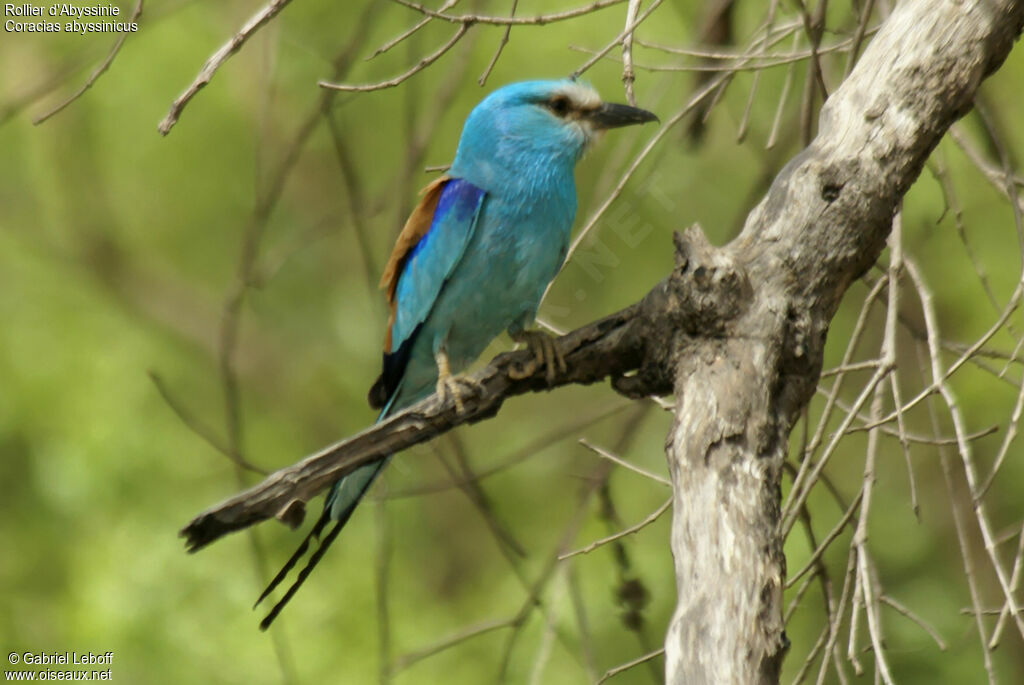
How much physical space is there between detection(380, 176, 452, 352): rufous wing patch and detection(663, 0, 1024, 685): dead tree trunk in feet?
4.18

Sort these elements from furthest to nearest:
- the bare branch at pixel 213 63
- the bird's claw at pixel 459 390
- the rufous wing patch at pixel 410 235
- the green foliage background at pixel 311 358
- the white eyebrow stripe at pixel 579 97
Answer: the green foliage background at pixel 311 358 → the white eyebrow stripe at pixel 579 97 → the rufous wing patch at pixel 410 235 → the bird's claw at pixel 459 390 → the bare branch at pixel 213 63

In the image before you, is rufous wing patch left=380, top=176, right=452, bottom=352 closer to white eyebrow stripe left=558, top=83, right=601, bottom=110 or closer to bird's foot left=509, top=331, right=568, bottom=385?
white eyebrow stripe left=558, top=83, right=601, bottom=110

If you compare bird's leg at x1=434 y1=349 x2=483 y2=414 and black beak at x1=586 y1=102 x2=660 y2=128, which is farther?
black beak at x1=586 y1=102 x2=660 y2=128

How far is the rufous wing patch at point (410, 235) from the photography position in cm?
334

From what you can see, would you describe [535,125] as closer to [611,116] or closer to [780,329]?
[611,116]

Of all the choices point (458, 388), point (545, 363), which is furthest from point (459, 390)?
point (545, 363)

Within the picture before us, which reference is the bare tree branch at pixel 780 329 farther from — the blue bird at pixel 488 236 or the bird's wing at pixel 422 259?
the bird's wing at pixel 422 259

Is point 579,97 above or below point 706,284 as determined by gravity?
above

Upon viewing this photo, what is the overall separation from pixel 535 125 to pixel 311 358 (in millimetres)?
3198

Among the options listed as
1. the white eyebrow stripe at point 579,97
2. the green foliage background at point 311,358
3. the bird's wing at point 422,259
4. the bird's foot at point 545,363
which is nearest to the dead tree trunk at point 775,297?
the bird's foot at point 545,363

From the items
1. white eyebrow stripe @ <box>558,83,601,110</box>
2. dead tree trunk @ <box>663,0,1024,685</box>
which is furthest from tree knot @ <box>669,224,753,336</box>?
white eyebrow stripe @ <box>558,83,601,110</box>

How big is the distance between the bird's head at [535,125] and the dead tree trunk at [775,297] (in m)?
1.16

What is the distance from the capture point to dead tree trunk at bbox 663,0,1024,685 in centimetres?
170

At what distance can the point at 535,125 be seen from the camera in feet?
11.3
